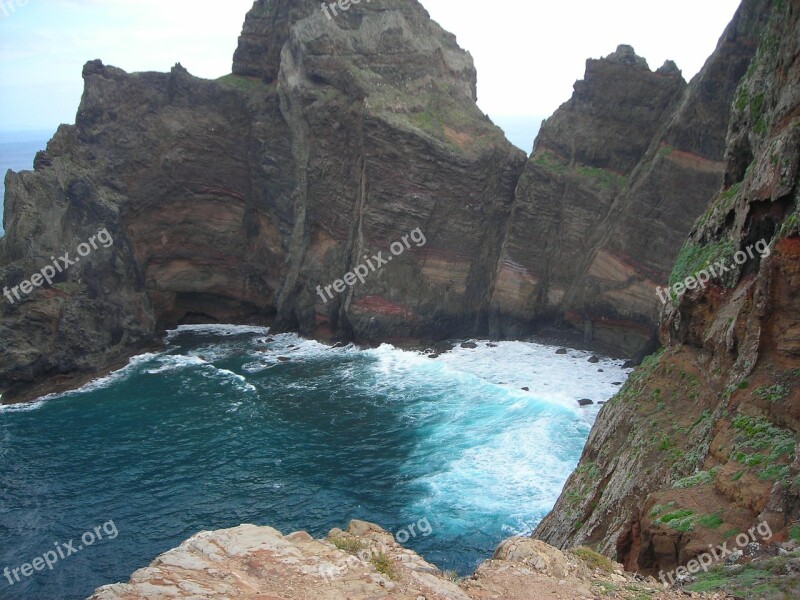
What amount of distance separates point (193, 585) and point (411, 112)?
A: 4765 cm

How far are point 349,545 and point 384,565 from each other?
3.98ft

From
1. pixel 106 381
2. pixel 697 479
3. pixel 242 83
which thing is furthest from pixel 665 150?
pixel 106 381

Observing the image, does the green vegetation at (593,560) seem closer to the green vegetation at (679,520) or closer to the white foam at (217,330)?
the green vegetation at (679,520)

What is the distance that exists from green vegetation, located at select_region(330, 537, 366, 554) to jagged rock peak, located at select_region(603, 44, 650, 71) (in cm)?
4432

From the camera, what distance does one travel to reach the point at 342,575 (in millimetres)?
13039

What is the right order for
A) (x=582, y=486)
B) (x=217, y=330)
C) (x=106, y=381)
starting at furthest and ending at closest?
(x=217, y=330)
(x=106, y=381)
(x=582, y=486)

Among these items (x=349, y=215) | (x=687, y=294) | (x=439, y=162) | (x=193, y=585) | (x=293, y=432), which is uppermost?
(x=439, y=162)

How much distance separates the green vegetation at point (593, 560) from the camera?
14.5 metres

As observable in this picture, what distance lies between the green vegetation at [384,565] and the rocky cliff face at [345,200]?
123ft

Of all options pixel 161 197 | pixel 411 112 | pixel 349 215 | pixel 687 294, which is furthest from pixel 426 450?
pixel 161 197

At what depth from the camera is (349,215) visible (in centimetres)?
5681

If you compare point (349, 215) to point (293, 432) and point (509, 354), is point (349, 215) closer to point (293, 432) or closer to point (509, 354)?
point (509, 354)

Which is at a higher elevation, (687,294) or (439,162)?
(439,162)

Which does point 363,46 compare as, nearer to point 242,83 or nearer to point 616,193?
point 242,83
